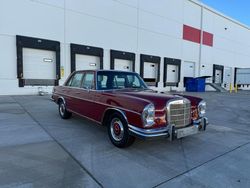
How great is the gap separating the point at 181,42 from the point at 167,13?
3.60 m

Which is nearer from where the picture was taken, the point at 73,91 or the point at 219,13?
the point at 73,91

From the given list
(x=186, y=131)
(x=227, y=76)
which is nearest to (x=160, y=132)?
(x=186, y=131)

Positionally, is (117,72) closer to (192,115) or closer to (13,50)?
(192,115)

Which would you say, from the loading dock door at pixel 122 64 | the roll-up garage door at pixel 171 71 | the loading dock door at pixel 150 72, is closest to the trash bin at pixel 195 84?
the roll-up garage door at pixel 171 71

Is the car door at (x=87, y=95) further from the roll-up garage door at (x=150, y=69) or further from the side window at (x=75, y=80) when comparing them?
the roll-up garage door at (x=150, y=69)

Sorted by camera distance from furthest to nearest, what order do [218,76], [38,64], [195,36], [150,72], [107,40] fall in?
[218,76], [195,36], [150,72], [107,40], [38,64]

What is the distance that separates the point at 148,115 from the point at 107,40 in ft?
44.4

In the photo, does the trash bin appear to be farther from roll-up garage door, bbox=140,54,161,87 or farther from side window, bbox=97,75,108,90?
side window, bbox=97,75,108,90

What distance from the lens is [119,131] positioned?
12.9 feet

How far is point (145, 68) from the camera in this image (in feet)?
62.3

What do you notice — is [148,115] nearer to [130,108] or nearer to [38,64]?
[130,108]

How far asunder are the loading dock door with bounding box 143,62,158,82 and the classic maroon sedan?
14.0m

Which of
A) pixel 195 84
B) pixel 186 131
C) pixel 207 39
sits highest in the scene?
pixel 207 39

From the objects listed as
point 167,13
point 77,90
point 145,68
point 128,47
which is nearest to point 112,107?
point 77,90
